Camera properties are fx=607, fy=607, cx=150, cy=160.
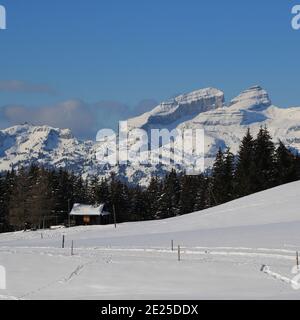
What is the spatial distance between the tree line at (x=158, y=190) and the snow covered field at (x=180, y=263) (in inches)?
1061

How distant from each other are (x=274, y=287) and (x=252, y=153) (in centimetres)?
7071

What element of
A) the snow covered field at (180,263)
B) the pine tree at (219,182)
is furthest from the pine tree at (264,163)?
the snow covered field at (180,263)

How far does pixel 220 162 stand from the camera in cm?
10338

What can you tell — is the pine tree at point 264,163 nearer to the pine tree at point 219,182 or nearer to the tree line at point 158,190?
the tree line at point 158,190

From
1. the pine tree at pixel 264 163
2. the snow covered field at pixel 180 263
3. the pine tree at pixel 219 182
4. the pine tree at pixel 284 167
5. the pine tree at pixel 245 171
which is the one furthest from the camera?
the pine tree at pixel 219 182

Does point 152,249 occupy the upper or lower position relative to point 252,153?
lower

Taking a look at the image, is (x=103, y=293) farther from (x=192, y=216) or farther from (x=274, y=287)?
(x=192, y=216)

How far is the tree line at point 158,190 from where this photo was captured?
96.3 metres

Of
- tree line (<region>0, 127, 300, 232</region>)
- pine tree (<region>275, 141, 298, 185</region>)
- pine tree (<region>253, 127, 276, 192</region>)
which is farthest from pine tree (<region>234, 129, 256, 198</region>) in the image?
pine tree (<region>275, 141, 298, 185</region>)

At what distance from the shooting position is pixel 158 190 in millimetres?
117000

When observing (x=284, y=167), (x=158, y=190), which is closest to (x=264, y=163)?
(x=284, y=167)

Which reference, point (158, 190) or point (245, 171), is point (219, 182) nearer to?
point (245, 171)
